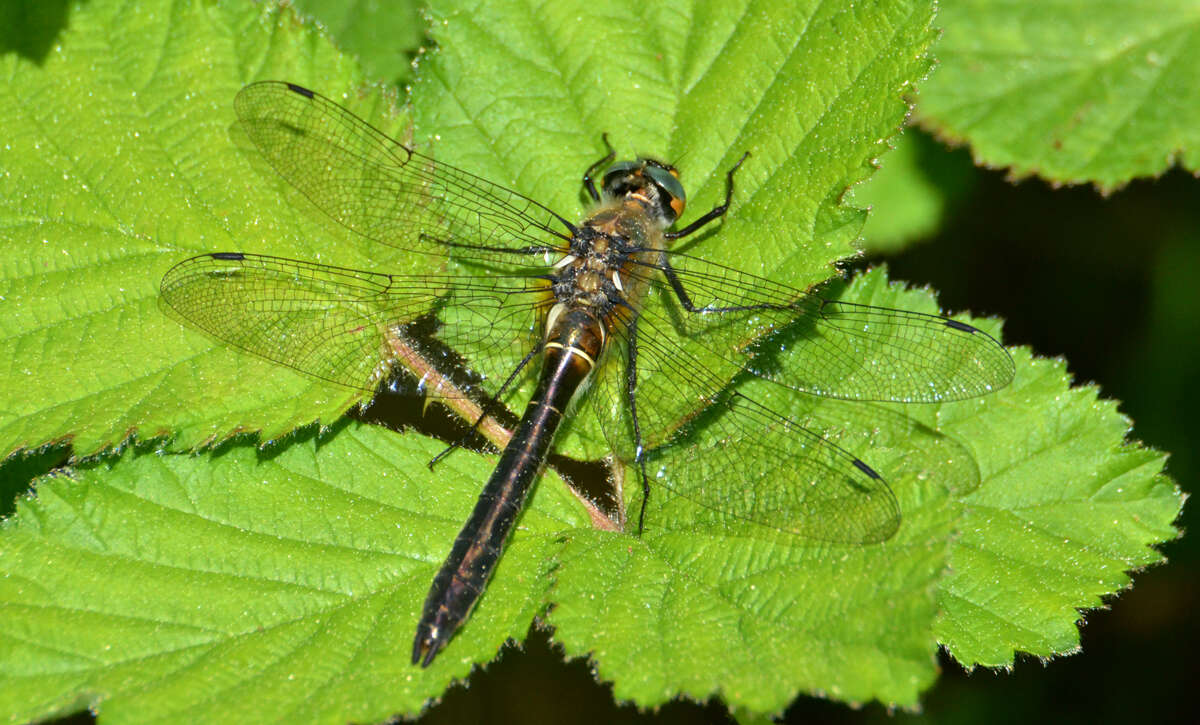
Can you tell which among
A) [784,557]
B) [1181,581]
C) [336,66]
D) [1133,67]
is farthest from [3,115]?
[1181,581]

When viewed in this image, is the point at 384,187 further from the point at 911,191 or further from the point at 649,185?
the point at 911,191

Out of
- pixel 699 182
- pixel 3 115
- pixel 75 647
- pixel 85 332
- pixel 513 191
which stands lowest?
pixel 75 647

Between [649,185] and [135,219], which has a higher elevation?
[649,185]

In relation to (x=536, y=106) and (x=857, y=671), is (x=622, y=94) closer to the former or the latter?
(x=536, y=106)

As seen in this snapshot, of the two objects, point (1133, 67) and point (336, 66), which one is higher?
point (1133, 67)

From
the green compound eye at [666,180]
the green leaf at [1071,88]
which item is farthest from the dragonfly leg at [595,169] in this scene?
A: the green leaf at [1071,88]

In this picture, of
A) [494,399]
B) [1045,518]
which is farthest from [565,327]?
[1045,518]
